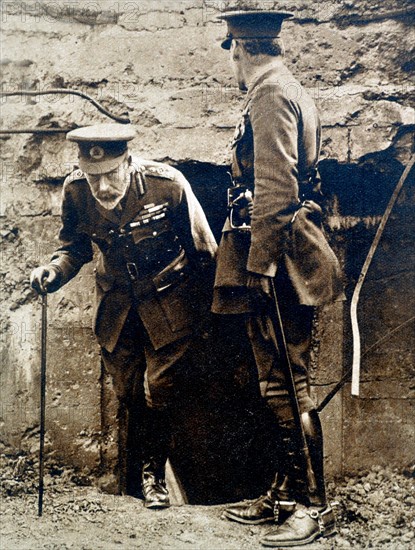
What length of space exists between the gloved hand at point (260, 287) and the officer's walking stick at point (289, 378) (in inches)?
0.9

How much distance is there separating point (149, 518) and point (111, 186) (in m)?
1.53

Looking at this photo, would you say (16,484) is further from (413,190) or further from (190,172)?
(413,190)

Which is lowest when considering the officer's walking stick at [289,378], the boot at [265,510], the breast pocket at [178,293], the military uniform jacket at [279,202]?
the boot at [265,510]

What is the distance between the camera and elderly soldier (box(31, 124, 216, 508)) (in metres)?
4.05

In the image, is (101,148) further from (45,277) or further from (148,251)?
(45,277)

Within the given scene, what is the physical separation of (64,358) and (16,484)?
65cm

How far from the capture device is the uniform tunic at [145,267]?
13.3 feet

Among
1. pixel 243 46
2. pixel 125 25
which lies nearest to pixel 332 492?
pixel 243 46

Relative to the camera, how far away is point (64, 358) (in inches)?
168

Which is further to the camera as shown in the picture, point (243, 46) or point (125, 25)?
point (125, 25)

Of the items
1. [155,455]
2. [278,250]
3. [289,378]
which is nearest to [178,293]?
[278,250]

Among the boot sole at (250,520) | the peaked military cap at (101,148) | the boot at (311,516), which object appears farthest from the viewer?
the peaked military cap at (101,148)

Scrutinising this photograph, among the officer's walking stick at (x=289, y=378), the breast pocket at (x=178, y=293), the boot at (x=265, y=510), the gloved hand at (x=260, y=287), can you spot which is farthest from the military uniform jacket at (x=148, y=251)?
the boot at (x=265, y=510)

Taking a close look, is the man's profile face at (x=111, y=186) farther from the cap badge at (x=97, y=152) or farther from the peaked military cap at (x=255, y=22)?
the peaked military cap at (x=255, y=22)
